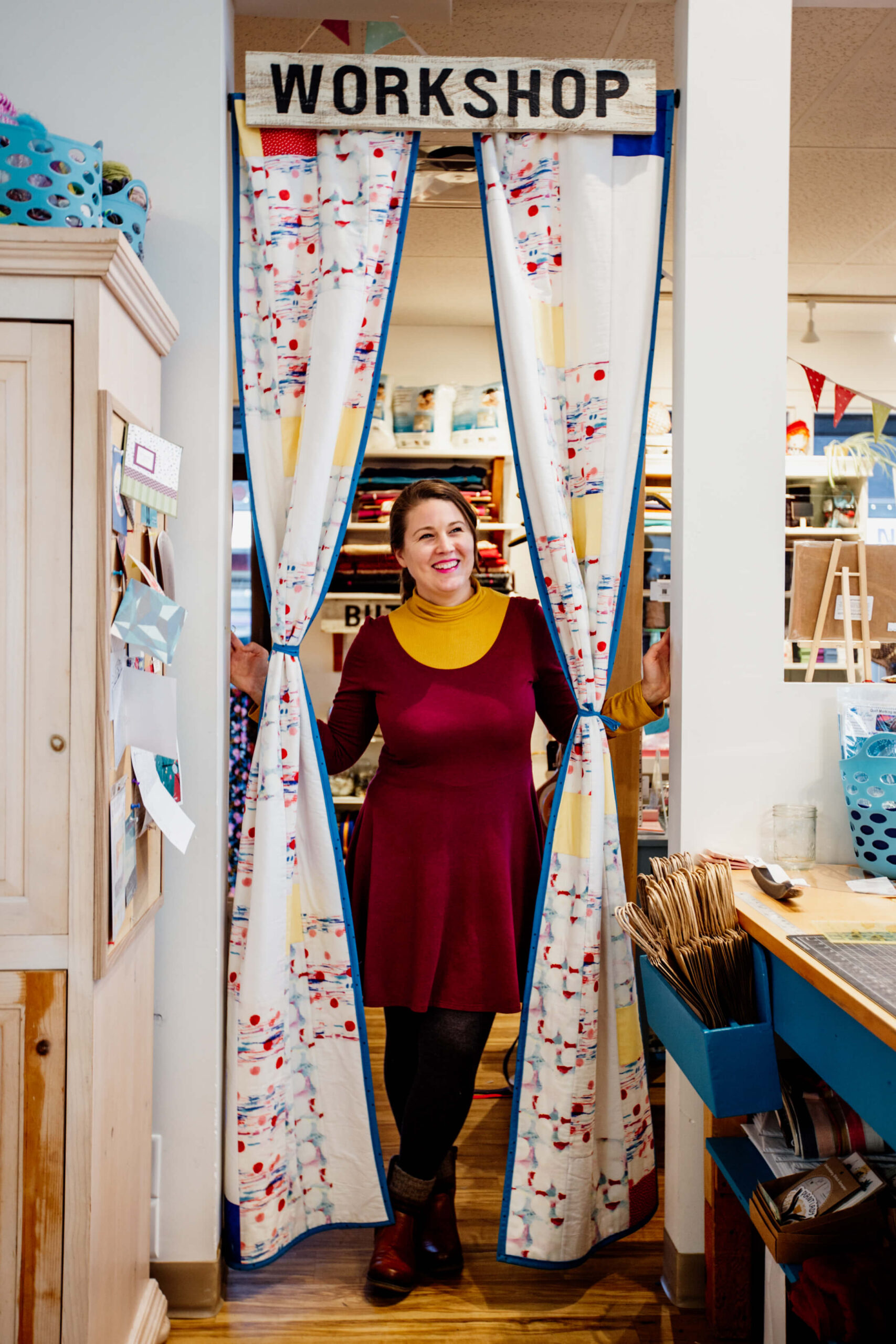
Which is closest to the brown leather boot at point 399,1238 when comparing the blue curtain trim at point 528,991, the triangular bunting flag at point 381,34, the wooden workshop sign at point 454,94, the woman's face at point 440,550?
the blue curtain trim at point 528,991

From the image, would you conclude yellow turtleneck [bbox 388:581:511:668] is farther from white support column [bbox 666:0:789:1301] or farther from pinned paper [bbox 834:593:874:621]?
pinned paper [bbox 834:593:874:621]

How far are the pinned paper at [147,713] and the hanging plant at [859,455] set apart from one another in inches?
152

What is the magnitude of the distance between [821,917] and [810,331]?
13.2 ft

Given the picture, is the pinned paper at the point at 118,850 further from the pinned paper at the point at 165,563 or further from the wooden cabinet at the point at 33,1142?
the pinned paper at the point at 165,563

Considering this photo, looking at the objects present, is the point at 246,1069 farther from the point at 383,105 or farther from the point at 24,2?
the point at 24,2

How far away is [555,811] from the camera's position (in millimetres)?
1990

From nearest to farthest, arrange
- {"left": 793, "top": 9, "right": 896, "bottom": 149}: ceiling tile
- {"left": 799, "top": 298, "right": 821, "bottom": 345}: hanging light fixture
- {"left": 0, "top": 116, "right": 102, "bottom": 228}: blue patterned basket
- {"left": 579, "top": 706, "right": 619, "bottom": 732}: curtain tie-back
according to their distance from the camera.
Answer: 1. {"left": 0, "top": 116, "right": 102, "bottom": 228}: blue patterned basket
2. {"left": 579, "top": 706, "right": 619, "bottom": 732}: curtain tie-back
3. {"left": 793, "top": 9, "right": 896, "bottom": 149}: ceiling tile
4. {"left": 799, "top": 298, "right": 821, "bottom": 345}: hanging light fixture

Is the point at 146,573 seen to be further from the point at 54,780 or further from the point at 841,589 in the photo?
the point at 841,589

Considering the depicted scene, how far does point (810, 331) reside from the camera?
481cm

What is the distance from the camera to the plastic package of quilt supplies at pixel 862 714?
1.91 meters

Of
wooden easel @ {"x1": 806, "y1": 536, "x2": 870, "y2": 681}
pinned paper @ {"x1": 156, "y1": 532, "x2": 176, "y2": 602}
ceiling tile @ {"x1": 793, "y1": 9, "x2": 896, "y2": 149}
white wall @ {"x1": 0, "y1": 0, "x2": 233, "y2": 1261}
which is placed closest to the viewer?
pinned paper @ {"x1": 156, "y1": 532, "x2": 176, "y2": 602}

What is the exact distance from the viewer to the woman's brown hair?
2115 mm

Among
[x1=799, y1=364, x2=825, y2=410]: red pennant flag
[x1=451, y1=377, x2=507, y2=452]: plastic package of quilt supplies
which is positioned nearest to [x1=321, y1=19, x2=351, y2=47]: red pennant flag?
[x1=799, y1=364, x2=825, y2=410]: red pennant flag

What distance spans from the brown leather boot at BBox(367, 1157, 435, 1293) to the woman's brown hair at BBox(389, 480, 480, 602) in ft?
4.15
